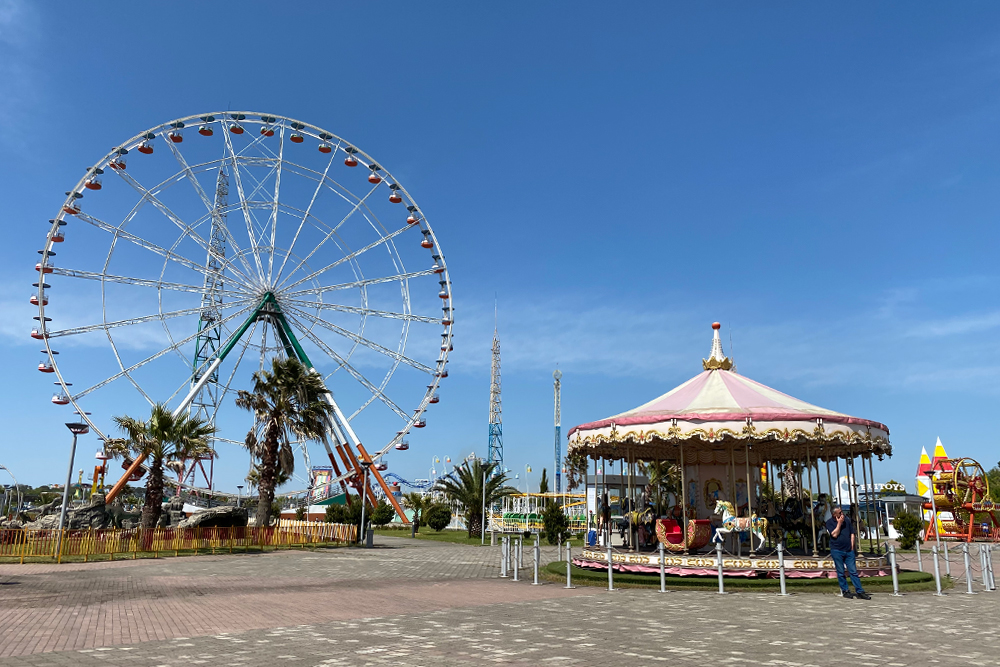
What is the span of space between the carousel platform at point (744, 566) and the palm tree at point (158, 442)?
1799 cm

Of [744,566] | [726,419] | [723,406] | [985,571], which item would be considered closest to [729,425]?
[726,419]

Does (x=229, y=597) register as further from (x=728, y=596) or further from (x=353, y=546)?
(x=353, y=546)

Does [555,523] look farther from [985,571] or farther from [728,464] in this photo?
[985,571]

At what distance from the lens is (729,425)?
48.2ft

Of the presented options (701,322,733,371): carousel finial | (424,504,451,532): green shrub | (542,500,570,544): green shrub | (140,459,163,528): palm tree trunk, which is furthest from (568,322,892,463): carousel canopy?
(424,504,451,532): green shrub

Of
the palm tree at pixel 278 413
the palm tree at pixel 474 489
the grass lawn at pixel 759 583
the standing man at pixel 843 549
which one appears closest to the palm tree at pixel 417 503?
the palm tree at pixel 474 489

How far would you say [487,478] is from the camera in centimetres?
4181

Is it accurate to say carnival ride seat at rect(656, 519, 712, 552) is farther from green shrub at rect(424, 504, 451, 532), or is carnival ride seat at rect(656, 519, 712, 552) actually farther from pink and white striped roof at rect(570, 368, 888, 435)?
green shrub at rect(424, 504, 451, 532)

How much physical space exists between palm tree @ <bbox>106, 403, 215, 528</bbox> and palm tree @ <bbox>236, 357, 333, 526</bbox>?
8.05ft

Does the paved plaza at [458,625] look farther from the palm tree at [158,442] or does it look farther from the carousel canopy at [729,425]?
the palm tree at [158,442]

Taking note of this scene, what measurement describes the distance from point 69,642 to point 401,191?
103ft

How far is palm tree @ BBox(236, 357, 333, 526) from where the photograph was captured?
2862 cm

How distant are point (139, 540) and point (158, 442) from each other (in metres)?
4.04

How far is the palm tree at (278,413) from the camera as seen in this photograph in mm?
28625
